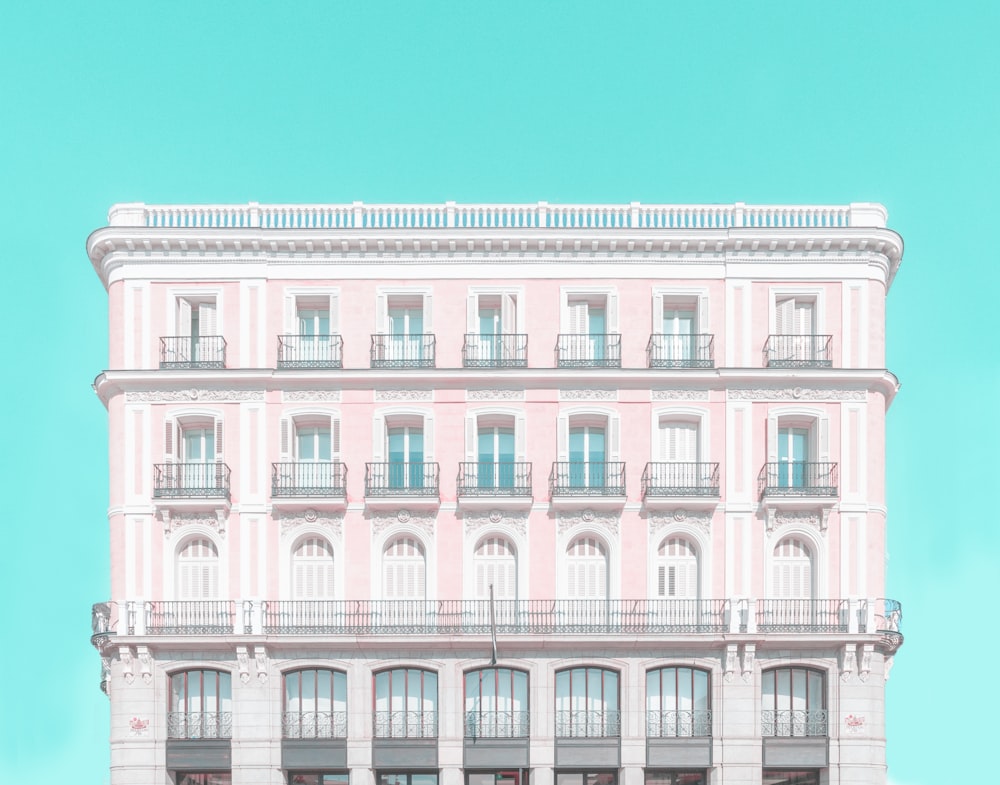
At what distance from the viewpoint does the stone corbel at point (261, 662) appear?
4900 centimetres

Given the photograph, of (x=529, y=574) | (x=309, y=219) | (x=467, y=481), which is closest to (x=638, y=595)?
(x=529, y=574)

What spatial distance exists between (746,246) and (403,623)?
1671 centimetres

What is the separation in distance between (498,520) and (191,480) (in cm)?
1010

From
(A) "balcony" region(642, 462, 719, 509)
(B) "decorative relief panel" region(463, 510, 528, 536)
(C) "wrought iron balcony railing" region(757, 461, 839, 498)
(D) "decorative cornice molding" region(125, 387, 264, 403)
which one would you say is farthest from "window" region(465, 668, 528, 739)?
(D) "decorative cornice molding" region(125, 387, 264, 403)

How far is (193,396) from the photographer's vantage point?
5088 centimetres

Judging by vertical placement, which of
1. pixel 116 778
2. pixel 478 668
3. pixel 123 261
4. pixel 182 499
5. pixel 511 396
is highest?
pixel 123 261

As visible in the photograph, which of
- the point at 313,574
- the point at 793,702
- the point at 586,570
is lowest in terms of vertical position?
the point at 793,702

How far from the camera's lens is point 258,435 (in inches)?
1998

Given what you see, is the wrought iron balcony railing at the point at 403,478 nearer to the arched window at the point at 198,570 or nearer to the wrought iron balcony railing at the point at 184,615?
the arched window at the point at 198,570

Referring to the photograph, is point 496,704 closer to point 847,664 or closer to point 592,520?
point 592,520

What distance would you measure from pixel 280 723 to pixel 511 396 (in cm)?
1281

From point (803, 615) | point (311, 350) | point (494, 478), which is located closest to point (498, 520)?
point (494, 478)

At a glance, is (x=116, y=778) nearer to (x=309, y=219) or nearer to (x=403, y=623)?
(x=403, y=623)

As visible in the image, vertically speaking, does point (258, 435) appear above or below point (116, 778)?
above
